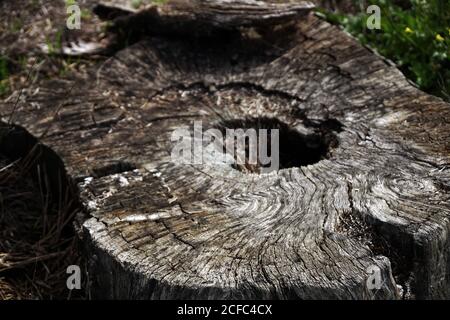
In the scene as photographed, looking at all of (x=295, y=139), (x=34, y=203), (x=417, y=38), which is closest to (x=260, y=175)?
(x=295, y=139)

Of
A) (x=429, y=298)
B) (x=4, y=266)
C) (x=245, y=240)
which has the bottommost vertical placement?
(x=4, y=266)

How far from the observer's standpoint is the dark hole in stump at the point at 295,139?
3436 mm

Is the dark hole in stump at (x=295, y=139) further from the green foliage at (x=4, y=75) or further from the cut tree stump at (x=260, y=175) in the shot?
the green foliage at (x=4, y=75)

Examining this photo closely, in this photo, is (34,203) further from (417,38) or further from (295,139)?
(417,38)

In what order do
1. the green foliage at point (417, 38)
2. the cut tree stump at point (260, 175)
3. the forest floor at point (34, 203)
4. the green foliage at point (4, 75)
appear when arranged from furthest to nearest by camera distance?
the green foliage at point (4, 75)
the green foliage at point (417, 38)
the forest floor at point (34, 203)
the cut tree stump at point (260, 175)

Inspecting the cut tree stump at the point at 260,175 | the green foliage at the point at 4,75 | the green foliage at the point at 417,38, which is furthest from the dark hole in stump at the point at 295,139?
the green foliage at the point at 4,75

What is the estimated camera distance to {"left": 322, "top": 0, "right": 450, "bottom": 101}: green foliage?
13.2 feet

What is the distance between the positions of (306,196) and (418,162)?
0.53m

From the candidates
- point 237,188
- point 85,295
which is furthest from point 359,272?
point 85,295

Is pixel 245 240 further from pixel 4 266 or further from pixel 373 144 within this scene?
pixel 4 266

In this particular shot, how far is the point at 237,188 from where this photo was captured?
2.97m

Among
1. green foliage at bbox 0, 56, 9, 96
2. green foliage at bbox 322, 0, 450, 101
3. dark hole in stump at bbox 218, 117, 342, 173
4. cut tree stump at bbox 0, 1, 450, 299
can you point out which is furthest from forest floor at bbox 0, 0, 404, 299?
green foliage at bbox 322, 0, 450, 101

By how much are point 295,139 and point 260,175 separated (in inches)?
21.3

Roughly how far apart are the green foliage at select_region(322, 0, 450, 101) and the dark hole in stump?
78cm
